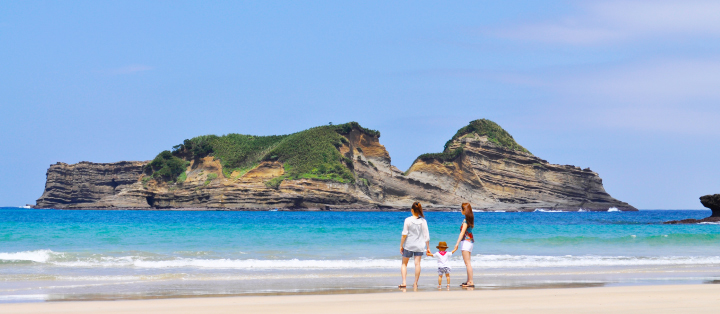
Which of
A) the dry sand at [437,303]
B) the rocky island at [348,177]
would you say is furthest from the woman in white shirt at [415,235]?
the rocky island at [348,177]

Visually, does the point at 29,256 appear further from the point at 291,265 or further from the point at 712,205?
the point at 712,205

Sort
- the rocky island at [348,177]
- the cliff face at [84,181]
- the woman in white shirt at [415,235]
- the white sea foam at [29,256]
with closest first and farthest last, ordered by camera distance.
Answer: the woman in white shirt at [415,235]
the white sea foam at [29,256]
the rocky island at [348,177]
the cliff face at [84,181]

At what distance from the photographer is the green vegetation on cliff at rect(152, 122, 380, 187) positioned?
93500 millimetres

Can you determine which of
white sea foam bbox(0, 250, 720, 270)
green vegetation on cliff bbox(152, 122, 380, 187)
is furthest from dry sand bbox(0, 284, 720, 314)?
green vegetation on cliff bbox(152, 122, 380, 187)

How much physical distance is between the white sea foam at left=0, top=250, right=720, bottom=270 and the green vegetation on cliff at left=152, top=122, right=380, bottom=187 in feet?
245

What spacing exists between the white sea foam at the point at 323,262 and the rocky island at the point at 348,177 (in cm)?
7213

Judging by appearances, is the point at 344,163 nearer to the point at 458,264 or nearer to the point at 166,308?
the point at 458,264

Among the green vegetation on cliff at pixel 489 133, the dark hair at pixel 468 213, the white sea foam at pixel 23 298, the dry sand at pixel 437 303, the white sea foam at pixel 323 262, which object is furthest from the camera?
the green vegetation on cliff at pixel 489 133

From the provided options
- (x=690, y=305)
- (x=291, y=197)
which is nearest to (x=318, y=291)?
(x=690, y=305)

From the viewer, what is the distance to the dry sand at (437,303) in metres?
8.17

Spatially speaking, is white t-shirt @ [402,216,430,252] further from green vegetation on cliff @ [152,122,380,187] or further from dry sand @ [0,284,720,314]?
green vegetation on cliff @ [152,122,380,187]

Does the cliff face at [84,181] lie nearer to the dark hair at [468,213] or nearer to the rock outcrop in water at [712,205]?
the rock outcrop in water at [712,205]

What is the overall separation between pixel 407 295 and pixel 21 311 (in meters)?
5.25

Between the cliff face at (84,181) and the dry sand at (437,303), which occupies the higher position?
the cliff face at (84,181)
